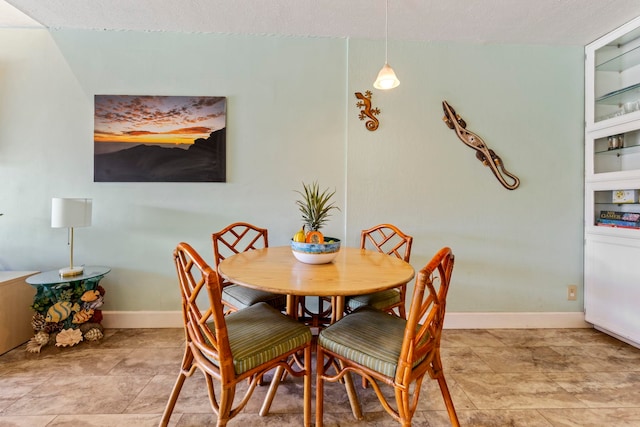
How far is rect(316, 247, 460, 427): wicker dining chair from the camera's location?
1082 mm

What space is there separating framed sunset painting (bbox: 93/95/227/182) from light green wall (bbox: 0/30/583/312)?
0.31 ft

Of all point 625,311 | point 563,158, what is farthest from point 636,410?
point 563,158

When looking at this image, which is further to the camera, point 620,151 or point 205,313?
point 620,151

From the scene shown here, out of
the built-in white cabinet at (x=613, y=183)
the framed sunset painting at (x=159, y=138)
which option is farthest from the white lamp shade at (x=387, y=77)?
the built-in white cabinet at (x=613, y=183)

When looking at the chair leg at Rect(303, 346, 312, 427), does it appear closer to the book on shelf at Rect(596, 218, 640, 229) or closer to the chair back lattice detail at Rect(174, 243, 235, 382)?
the chair back lattice detail at Rect(174, 243, 235, 382)

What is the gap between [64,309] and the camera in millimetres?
2131

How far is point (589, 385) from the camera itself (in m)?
1.75

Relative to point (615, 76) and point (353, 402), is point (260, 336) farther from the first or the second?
point (615, 76)

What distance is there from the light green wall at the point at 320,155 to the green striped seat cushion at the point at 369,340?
1.10 metres

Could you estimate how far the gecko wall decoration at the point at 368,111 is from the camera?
2.47 meters

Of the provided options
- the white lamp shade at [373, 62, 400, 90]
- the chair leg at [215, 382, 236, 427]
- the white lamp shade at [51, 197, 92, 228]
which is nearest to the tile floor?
Result: the chair leg at [215, 382, 236, 427]

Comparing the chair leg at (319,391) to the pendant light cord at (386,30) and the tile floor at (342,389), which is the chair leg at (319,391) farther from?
the pendant light cord at (386,30)

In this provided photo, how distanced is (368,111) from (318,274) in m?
1.67

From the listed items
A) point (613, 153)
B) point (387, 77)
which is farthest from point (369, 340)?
point (613, 153)
